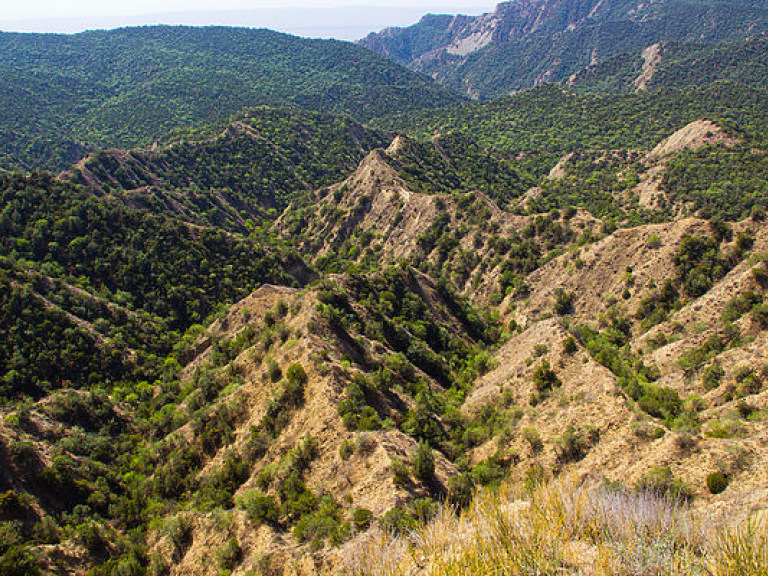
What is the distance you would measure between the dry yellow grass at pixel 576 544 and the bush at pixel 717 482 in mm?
14094

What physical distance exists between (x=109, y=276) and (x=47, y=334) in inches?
906

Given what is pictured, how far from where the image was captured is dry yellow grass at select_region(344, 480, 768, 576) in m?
11.3

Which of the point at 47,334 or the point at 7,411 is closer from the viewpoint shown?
the point at 7,411

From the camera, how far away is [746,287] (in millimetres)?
50250

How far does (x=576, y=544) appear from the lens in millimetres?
13398

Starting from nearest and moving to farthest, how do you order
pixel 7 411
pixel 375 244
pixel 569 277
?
pixel 7 411, pixel 569 277, pixel 375 244

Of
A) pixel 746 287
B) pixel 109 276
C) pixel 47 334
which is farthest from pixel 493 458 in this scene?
pixel 109 276

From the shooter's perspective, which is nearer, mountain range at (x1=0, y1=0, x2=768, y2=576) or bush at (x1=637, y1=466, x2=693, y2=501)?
mountain range at (x1=0, y1=0, x2=768, y2=576)

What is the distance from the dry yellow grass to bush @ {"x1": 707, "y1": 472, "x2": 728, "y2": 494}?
46.2 feet

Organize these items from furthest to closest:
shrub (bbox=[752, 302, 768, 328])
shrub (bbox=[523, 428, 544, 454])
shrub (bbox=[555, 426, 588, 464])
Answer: shrub (bbox=[752, 302, 768, 328]) → shrub (bbox=[523, 428, 544, 454]) → shrub (bbox=[555, 426, 588, 464])

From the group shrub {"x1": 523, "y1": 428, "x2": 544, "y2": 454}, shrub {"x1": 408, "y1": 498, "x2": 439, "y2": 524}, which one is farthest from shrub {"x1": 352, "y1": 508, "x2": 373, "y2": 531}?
shrub {"x1": 523, "y1": 428, "x2": 544, "y2": 454}

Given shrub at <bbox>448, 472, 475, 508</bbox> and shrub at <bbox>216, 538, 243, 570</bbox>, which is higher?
shrub at <bbox>448, 472, 475, 508</bbox>

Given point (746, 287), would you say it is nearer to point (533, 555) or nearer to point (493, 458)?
point (493, 458)

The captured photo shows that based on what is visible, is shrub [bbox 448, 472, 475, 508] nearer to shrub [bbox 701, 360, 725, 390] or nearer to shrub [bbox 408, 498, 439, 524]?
shrub [bbox 408, 498, 439, 524]
